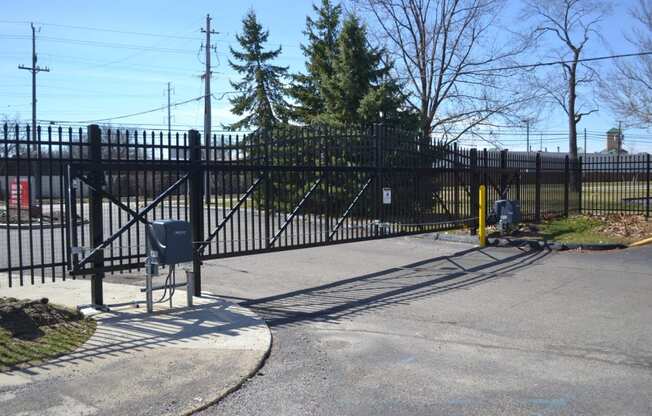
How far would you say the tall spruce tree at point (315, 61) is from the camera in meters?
25.2

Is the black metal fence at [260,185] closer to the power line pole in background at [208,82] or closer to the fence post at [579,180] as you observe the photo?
the fence post at [579,180]

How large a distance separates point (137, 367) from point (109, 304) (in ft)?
8.38

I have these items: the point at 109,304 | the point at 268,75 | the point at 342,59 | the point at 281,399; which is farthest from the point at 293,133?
the point at 268,75

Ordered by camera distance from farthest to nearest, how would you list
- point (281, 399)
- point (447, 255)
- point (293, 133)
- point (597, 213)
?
point (597, 213)
point (447, 255)
point (293, 133)
point (281, 399)

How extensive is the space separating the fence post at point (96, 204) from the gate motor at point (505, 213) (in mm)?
10251

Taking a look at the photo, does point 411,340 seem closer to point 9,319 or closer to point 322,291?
point 322,291

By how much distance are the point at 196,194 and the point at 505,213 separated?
29.6ft

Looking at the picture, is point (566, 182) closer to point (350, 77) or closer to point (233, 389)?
point (350, 77)

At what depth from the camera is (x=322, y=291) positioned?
31.2ft

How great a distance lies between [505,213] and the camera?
15016mm

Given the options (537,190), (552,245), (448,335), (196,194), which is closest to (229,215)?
(196,194)

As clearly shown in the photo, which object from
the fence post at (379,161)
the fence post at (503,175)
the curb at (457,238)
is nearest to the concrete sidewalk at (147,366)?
the fence post at (379,161)

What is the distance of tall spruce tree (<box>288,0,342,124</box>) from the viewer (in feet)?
82.8

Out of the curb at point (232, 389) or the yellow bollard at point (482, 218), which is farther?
the yellow bollard at point (482, 218)
